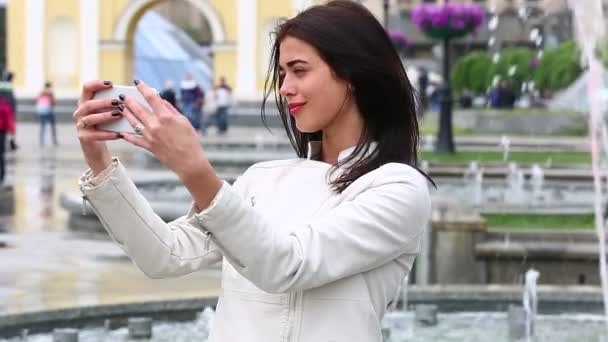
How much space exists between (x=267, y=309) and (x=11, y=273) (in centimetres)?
686

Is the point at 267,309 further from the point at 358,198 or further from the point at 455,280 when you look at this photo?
the point at 455,280

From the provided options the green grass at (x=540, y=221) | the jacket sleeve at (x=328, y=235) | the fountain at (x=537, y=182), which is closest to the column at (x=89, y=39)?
the fountain at (x=537, y=182)

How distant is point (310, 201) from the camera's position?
2182 millimetres

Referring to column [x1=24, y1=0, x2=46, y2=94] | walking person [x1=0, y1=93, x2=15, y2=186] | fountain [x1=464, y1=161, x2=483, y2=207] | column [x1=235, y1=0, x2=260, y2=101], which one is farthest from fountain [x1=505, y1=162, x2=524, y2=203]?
column [x1=24, y1=0, x2=46, y2=94]

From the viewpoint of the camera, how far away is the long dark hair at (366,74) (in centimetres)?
220

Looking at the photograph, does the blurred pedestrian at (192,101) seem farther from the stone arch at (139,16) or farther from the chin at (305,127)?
the chin at (305,127)

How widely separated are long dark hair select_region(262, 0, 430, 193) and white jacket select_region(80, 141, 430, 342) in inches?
2.8

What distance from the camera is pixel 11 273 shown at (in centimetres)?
869

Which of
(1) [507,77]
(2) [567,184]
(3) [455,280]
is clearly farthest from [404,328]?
(1) [507,77]


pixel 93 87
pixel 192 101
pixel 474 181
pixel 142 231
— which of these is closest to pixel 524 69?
pixel 192 101

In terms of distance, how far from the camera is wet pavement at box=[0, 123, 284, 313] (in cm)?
728

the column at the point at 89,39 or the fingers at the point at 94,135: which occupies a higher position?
the fingers at the point at 94,135

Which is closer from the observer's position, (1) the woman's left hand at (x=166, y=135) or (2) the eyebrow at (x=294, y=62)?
(1) the woman's left hand at (x=166, y=135)

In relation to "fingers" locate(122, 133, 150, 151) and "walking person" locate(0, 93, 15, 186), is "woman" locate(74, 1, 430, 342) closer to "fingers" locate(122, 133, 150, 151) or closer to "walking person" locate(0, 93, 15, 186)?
"fingers" locate(122, 133, 150, 151)
